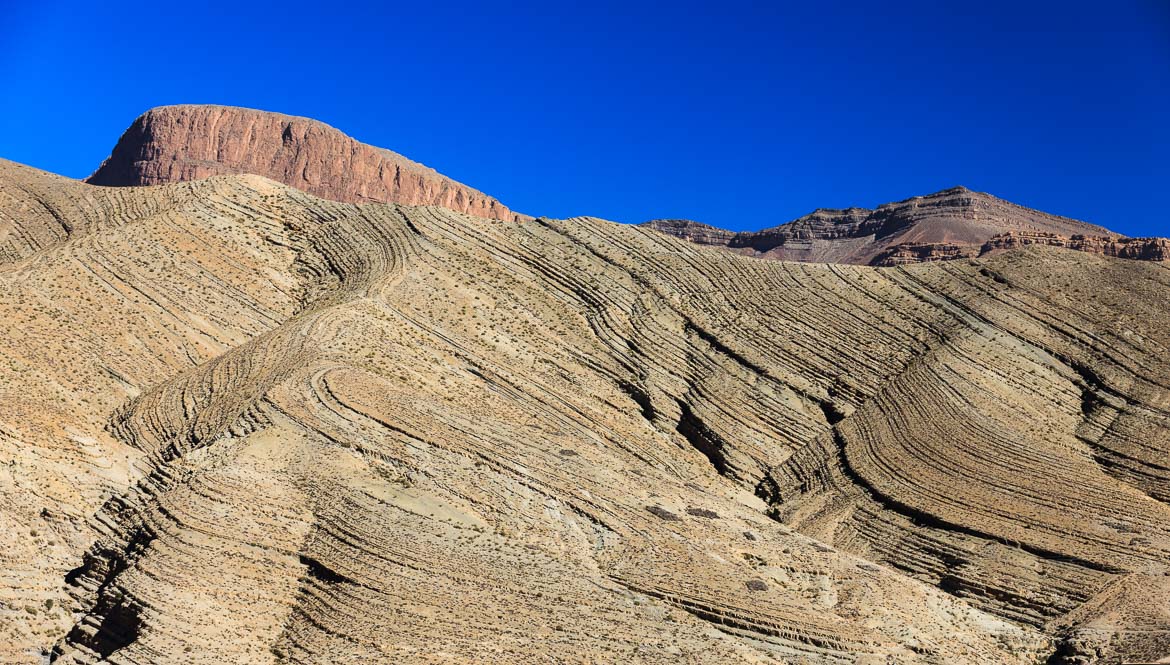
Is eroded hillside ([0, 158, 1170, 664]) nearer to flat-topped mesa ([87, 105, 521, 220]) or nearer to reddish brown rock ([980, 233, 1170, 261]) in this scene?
reddish brown rock ([980, 233, 1170, 261])

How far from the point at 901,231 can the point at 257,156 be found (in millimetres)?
75215

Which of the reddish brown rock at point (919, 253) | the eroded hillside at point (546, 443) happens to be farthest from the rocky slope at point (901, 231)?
the eroded hillside at point (546, 443)

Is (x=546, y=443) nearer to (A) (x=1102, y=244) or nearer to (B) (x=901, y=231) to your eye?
(A) (x=1102, y=244)

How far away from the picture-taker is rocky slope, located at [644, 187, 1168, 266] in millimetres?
147750

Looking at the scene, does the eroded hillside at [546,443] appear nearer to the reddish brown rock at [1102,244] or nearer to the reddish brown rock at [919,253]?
the reddish brown rock at [1102,244]

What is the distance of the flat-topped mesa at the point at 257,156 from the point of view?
14588cm

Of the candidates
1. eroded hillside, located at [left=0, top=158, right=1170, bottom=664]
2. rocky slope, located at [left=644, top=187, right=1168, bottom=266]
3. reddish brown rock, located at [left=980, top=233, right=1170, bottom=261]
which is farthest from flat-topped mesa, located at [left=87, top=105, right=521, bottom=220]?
eroded hillside, located at [left=0, top=158, right=1170, bottom=664]

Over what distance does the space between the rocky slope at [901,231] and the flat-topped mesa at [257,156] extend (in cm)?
3376

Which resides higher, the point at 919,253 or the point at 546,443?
the point at 919,253

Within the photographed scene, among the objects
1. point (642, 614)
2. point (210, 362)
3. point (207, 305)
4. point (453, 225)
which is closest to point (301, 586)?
point (642, 614)

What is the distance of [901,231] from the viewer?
162625 millimetres

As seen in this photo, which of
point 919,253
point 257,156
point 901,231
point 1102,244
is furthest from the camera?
point 901,231

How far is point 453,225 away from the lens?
7488cm

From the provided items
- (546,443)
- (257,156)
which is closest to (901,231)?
(257,156)
